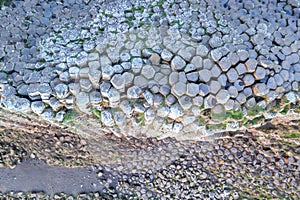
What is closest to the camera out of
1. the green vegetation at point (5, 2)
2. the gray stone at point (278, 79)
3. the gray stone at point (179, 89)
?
the gray stone at point (179, 89)

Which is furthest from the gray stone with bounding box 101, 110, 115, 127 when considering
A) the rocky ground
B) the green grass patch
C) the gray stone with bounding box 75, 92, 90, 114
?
the green grass patch

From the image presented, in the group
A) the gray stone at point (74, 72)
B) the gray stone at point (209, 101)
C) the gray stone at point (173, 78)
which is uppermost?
the gray stone at point (74, 72)

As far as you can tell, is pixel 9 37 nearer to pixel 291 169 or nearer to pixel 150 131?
pixel 150 131

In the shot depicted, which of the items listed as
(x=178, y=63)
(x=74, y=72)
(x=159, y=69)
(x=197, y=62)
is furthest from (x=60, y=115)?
(x=197, y=62)

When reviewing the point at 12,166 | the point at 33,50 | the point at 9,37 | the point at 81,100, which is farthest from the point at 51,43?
the point at 12,166

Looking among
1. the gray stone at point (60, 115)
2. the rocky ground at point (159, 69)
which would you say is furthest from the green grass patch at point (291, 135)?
the gray stone at point (60, 115)

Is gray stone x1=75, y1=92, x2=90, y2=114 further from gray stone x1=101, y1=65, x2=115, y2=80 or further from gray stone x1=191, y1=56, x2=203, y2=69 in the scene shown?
gray stone x1=191, y1=56, x2=203, y2=69

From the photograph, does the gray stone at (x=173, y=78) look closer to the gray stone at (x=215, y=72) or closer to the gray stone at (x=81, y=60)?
the gray stone at (x=215, y=72)
